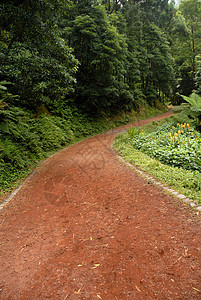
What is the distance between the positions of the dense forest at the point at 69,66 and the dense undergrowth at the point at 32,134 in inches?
1.7

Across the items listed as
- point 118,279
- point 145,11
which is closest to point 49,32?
point 118,279

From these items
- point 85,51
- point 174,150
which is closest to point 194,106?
point 174,150

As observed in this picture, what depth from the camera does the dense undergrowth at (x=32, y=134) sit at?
542cm

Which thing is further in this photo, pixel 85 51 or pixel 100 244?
pixel 85 51

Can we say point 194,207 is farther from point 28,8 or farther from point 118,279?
point 28,8

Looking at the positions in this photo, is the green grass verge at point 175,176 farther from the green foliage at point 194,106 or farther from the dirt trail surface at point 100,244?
the green foliage at point 194,106

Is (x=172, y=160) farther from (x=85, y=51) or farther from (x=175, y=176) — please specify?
(x=85, y=51)

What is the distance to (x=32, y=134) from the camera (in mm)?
7703

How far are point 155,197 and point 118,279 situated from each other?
6.33 feet

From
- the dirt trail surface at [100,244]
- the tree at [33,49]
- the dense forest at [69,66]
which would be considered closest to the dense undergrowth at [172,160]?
the dirt trail surface at [100,244]

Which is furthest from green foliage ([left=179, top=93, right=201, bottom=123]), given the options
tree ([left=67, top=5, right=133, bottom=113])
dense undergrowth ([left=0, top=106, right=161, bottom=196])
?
dense undergrowth ([left=0, top=106, right=161, bottom=196])

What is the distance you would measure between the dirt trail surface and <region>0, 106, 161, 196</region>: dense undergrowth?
139cm

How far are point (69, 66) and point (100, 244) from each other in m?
7.35

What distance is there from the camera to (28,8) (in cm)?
664
